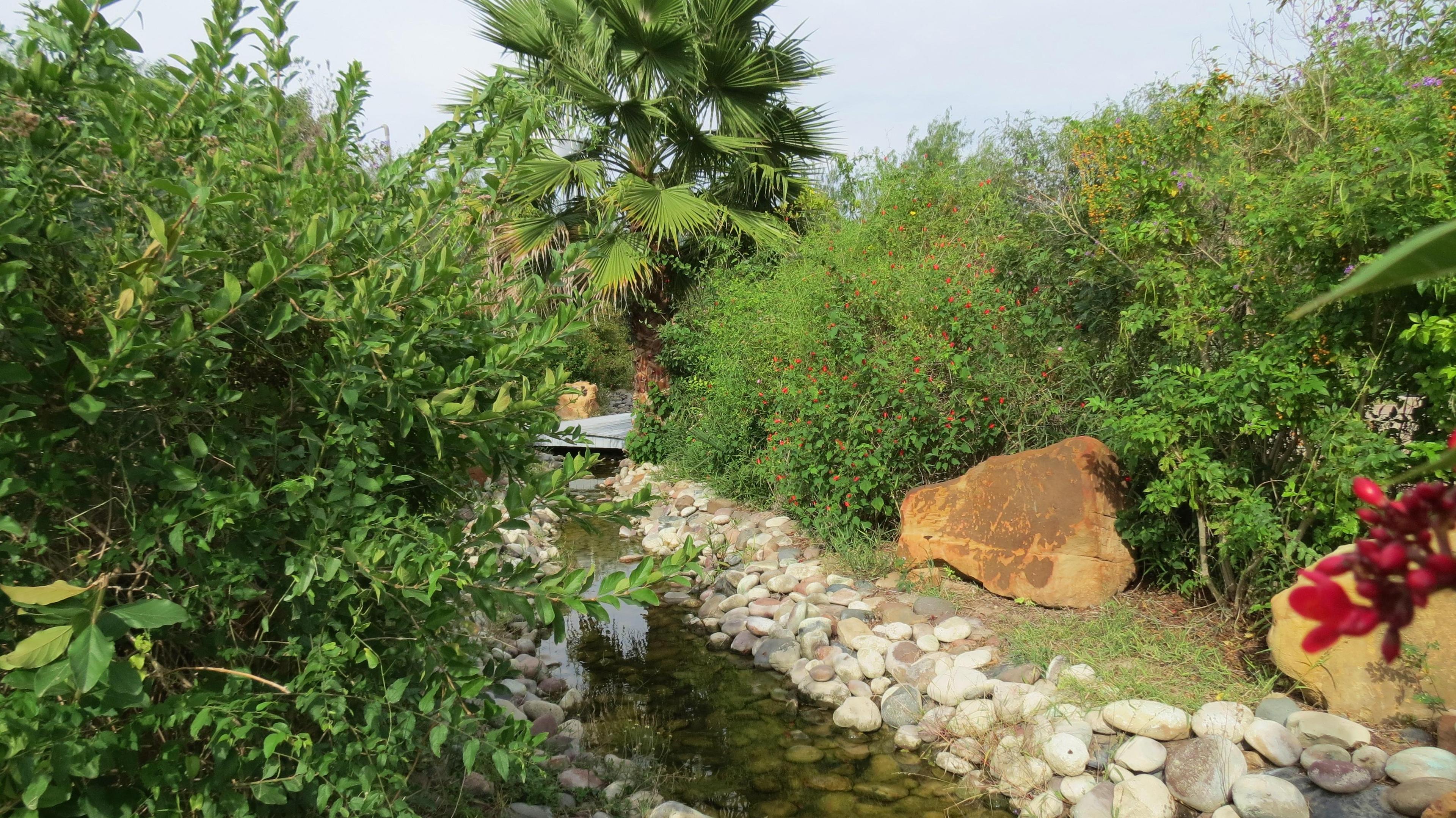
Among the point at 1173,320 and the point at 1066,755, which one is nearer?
the point at 1066,755

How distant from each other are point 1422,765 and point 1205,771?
66 cm

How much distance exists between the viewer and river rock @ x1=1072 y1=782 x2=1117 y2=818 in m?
3.18

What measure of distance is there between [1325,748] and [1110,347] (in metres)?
2.49

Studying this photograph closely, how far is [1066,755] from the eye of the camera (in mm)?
3430

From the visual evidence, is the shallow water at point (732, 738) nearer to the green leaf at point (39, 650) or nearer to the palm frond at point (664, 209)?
the green leaf at point (39, 650)

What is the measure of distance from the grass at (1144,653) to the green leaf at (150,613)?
11.9 feet

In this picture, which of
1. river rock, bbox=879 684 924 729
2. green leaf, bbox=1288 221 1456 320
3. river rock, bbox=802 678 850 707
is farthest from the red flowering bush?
river rock, bbox=802 678 850 707

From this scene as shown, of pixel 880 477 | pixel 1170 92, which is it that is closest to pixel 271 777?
pixel 880 477

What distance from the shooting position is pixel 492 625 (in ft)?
17.6

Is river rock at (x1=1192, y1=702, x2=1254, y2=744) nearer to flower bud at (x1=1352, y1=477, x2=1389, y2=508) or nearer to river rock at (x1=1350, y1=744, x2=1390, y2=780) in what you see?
river rock at (x1=1350, y1=744, x2=1390, y2=780)

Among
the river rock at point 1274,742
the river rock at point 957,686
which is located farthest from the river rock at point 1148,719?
the river rock at point 957,686

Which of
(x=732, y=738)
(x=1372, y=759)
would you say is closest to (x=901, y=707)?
(x=732, y=738)

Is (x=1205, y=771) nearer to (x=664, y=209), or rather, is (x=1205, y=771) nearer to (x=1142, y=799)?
(x=1142, y=799)

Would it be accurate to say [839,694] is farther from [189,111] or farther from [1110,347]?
[189,111]
